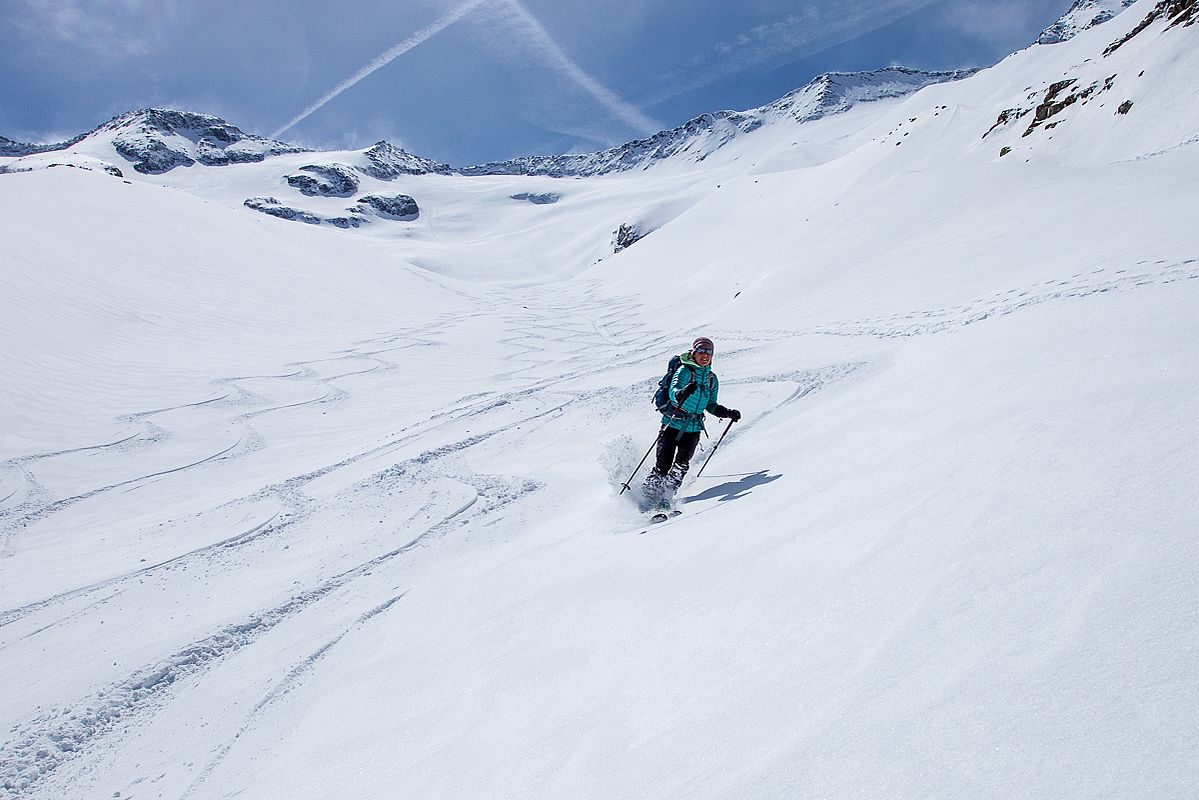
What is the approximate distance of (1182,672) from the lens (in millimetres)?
1586

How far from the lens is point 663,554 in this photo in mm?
4086

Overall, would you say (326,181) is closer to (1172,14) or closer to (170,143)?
(170,143)

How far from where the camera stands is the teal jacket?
18.5 ft

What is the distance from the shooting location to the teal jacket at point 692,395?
5.64 meters

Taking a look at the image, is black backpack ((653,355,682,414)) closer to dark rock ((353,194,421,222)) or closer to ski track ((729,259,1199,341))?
ski track ((729,259,1199,341))

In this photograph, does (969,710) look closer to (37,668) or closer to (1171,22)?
(37,668)

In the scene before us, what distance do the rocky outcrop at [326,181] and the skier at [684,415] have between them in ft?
467

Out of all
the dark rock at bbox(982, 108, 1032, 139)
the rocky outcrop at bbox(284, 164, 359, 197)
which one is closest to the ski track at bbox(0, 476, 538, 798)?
the dark rock at bbox(982, 108, 1032, 139)

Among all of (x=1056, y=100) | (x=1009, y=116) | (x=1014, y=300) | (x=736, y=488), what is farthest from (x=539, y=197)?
(x=736, y=488)

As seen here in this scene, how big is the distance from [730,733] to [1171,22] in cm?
2989

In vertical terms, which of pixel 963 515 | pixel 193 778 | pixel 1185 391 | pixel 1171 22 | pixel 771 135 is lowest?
pixel 193 778

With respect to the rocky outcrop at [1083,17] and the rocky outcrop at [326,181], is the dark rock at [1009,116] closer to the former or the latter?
the rocky outcrop at [326,181]

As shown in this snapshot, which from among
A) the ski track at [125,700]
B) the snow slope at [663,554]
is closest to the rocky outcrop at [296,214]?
the snow slope at [663,554]

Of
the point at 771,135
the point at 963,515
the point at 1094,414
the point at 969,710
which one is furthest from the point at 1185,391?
the point at 771,135
